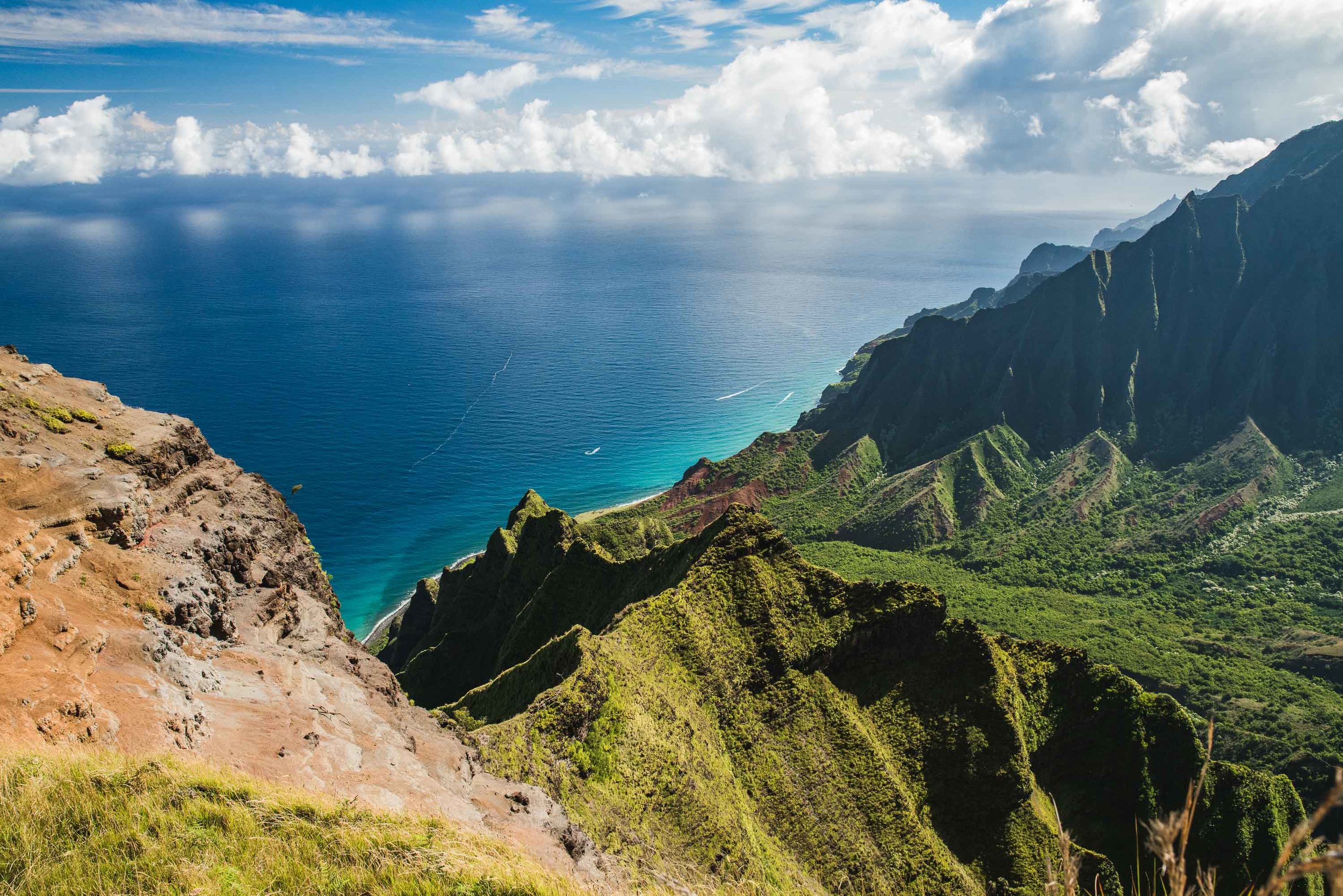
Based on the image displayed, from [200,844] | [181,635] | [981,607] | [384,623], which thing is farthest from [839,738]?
[384,623]

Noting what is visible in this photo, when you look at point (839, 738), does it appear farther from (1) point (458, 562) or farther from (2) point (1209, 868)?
(1) point (458, 562)

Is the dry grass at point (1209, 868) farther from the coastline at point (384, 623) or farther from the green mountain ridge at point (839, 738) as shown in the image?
the coastline at point (384, 623)

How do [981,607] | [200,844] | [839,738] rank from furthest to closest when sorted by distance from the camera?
[981,607]
[839,738]
[200,844]

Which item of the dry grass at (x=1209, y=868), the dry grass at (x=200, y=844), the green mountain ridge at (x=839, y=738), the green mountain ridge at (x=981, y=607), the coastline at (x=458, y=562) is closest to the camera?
the dry grass at (x=1209, y=868)

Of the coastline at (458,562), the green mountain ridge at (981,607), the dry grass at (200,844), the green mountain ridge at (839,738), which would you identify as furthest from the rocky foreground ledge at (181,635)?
the coastline at (458,562)

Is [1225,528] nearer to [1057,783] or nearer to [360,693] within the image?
[1057,783]

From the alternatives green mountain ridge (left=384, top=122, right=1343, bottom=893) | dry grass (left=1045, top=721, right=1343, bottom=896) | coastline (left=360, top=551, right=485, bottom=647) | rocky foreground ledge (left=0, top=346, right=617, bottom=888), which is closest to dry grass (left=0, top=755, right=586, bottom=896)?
rocky foreground ledge (left=0, top=346, right=617, bottom=888)
